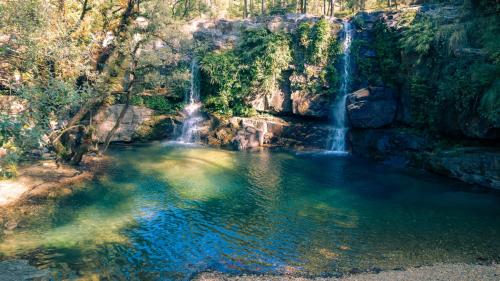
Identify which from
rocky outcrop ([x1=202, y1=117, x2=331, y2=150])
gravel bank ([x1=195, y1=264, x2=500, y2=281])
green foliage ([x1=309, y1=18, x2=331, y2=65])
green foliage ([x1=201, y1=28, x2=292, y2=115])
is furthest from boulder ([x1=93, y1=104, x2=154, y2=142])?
gravel bank ([x1=195, y1=264, x2=500, y2=281])

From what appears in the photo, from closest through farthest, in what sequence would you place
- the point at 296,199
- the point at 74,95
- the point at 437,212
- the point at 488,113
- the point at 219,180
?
the point at 74,95 → the point at 437,212 → the point at 296,199 → the point at 488,113 → the point at 219,180

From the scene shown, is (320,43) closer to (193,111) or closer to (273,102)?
(273,102)

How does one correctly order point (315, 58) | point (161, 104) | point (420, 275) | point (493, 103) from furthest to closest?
point (161, 104) < point (315, 58) < point (493, 103) < point (420, 275)

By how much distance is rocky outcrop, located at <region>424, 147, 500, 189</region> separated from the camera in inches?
746

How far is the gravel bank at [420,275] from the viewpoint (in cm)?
1049

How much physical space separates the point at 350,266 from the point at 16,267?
9585 millimetres

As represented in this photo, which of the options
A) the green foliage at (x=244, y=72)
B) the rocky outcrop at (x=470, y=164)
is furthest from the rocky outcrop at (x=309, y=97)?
the rocky outcrop at (x=470, y=164)

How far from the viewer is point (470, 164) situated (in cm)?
1992

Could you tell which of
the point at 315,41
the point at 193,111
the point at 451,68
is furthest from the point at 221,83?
the point at 451,68

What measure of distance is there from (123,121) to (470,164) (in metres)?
22.5

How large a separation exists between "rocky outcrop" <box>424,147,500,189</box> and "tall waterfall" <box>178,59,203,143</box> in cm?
1661

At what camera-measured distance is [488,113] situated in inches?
743

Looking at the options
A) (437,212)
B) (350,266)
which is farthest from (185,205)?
(437,212)

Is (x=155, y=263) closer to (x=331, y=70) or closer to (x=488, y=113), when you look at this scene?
(x=488, y=113)
